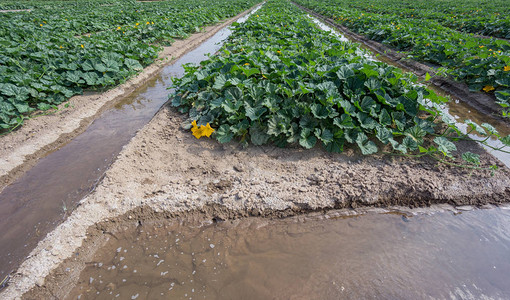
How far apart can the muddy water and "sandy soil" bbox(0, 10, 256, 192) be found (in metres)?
0.14

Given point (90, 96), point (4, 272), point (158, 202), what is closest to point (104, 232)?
point (158, 202)

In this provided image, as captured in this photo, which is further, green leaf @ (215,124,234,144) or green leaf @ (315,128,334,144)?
green leaf @ (215,124,234,144)

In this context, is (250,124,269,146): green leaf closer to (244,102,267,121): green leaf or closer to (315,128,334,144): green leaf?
(244,102,267,121): green leaf

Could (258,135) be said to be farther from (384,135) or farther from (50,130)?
(50,130)

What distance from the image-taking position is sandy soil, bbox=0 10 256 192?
3445 millimetres

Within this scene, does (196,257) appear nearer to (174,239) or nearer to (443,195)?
(174,239)

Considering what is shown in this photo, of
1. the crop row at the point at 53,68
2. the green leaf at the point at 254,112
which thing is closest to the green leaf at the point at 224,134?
the green leaf at the point at 254,112

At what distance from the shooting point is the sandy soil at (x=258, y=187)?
2.59 meters

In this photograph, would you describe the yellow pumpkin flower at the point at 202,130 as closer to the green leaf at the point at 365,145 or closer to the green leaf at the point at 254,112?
the green leaf at the point at 254,112

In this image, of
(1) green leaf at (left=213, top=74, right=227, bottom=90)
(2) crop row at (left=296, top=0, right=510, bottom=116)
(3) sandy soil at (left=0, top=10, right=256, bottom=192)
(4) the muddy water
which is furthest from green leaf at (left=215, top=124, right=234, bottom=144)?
(2) crop row at (left=296, top=0, right=510, bottom=116)

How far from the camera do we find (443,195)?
2.79 metres

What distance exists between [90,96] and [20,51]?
271 centimetres

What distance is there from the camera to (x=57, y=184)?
3.16 m

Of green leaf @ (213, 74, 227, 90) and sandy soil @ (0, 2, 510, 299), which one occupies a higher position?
green leaf @ (213, 74, 227, 90)
